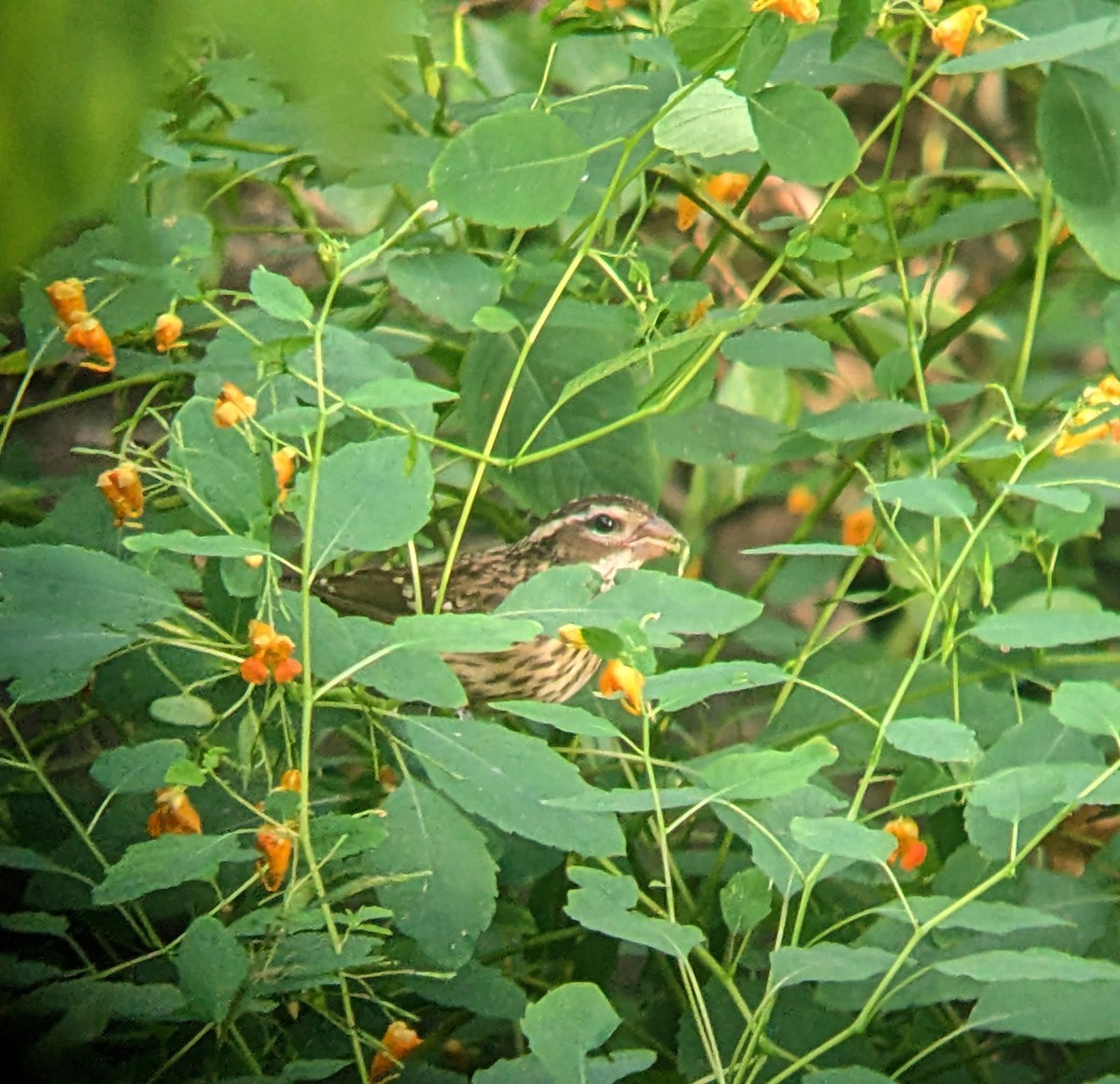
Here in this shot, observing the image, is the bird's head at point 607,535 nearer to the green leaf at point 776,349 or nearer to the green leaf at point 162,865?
the green leaf at point 776,349

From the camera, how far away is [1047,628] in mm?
1080

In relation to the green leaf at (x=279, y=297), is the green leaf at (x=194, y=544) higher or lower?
lower

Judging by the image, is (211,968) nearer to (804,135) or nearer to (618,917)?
(618,917)

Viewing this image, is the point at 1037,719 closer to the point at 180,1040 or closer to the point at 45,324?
the point at 180,1040

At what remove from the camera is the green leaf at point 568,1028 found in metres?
0.90

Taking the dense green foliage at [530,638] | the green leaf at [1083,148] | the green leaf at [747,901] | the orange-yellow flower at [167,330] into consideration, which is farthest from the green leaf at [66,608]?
the green leaf at [1083,148]

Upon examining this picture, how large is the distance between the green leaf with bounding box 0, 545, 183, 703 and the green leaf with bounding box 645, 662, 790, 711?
343 mm

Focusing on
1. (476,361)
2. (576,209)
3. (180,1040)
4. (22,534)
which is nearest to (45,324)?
(22,534)

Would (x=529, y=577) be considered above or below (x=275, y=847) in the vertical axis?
below

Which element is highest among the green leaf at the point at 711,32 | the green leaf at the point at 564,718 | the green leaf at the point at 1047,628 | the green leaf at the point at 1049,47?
the green leaf at the point at 711,32

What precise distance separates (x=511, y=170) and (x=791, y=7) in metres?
0.24

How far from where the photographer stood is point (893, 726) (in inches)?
40.6

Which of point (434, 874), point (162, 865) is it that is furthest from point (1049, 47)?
point (162, 865)

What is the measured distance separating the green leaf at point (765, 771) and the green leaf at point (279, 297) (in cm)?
45
